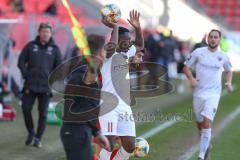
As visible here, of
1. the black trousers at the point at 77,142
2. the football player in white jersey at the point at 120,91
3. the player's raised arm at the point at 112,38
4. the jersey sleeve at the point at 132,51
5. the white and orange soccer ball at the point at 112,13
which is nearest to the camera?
the black trousers at the point at 77,142

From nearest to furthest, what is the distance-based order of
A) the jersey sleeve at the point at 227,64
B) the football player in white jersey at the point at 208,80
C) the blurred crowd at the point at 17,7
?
1. the football player in white jersey at the point at 208,80
2. the jersey sleeve at the point at 227,64
3. the blurred crowd at the point at 17,7

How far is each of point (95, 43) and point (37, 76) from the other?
17.0 feet

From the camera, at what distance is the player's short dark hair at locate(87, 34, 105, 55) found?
6754 millimetres

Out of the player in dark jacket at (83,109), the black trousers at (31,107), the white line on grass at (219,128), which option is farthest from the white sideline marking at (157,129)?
the player in dark jacket at (83,109)

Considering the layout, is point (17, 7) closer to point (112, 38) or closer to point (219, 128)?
point (219, 128)

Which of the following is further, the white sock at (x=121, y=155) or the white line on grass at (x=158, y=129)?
the white line on grass at (x=158, y=129)

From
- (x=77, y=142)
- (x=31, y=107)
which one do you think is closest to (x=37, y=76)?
(x=31, y=107)

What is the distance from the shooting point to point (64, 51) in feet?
72.1

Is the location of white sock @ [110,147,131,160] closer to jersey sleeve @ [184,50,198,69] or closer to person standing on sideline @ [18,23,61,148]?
jersey sleeve @ [184,50,198,69]

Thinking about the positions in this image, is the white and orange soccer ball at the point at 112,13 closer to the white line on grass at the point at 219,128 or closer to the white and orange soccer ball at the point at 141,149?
the white and orange soccer ball at the point at 141,149

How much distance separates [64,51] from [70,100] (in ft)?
49.1

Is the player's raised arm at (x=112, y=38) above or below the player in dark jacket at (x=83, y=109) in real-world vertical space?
above

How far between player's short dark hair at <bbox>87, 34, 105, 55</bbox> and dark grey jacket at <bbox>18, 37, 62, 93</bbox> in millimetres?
5065

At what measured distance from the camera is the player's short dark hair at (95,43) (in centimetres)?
675
